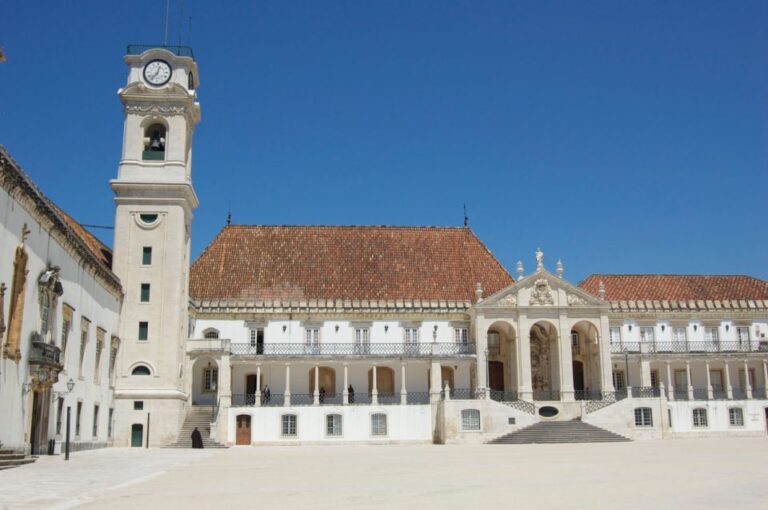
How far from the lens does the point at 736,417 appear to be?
46062 mm

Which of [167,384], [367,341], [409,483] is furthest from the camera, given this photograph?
[367,341]

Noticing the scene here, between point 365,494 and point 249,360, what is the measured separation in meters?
31.2

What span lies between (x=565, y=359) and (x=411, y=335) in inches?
339

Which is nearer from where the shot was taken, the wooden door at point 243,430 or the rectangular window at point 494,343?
the wooden door at point 243,430

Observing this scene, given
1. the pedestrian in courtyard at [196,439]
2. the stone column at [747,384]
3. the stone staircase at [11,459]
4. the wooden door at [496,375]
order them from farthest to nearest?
1. the wooden door at [496,375]
2. the stone column at [747,384]
3. the pedestrian in courtyard at [196,439]
4. the stone staircase at [11,459]

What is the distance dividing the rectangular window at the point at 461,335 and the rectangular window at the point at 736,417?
1486 centimetres

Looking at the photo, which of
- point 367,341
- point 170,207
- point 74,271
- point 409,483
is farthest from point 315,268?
point 409,483

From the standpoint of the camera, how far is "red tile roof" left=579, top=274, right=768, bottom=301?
169 feet

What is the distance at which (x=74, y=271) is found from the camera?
31.3m

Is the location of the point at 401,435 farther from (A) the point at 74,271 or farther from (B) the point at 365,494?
(B) the point at 365,494

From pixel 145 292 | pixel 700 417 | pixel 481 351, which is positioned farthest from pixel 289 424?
pixel 700 417

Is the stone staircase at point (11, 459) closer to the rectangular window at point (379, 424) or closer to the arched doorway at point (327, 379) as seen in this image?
the rectangular window at point (379, 424)

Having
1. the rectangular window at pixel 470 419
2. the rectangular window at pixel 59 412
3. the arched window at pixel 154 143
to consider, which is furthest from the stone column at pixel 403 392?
the rectangular window at pixel 59 412

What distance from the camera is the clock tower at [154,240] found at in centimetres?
3859
